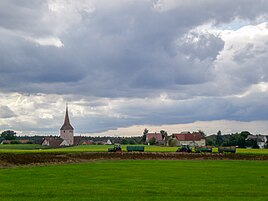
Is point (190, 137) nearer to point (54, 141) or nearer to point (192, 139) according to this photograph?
point (192, 139)

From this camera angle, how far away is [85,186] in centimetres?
2495

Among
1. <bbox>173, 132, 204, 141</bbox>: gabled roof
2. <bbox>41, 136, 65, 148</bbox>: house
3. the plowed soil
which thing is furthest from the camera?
<bbox>173, 132, 204, 141</bbox>: gabled roof

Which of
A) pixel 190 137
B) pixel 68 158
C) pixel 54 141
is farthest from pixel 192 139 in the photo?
pixel 68 158

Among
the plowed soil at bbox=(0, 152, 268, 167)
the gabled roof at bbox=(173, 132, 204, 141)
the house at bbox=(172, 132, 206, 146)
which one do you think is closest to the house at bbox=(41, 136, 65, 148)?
the house at bbox=(172, 132, 206, 146)

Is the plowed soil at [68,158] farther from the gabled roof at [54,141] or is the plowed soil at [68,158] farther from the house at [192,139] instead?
the house at [192,139]

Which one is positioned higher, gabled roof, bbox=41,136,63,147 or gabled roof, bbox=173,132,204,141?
gabled roof, bbox=173,132,204,141

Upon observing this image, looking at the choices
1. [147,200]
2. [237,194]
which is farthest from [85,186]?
[237,194]

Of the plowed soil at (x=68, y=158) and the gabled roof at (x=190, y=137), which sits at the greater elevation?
the gabled roof at (x=190, y=137)

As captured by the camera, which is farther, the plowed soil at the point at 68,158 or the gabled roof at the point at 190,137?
the gabled roof at the point at 190,137

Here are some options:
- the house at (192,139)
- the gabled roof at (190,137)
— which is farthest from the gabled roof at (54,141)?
the gabled roof at (190,137)

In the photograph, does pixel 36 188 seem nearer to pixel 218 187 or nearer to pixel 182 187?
pixel 182 187

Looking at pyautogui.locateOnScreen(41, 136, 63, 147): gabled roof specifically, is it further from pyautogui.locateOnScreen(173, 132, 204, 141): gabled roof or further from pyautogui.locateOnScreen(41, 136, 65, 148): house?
pyautogui.locateOnScreen(173, 132, 204, 141): gabled roof

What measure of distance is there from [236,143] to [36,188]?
139 m

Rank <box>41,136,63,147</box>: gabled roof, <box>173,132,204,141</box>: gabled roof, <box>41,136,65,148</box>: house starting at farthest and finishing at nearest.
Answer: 1. <box>173,132,204,141</box>: gabled roof
2. <box>41,136,65,148</box>: house
3. <box>41,136,63,147</box>: gabled roof
